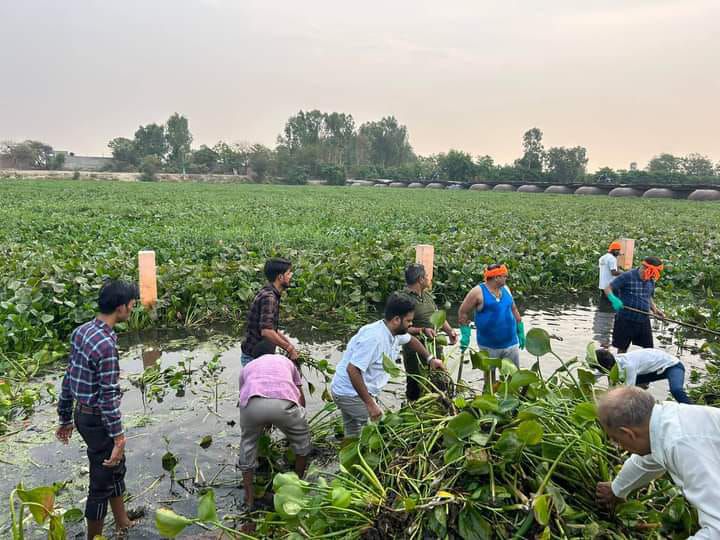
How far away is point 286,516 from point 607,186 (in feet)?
170

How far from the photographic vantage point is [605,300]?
9.83 meters

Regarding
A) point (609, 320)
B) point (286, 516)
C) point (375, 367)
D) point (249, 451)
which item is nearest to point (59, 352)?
point (249, 451)

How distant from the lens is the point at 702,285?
1078 centimetres

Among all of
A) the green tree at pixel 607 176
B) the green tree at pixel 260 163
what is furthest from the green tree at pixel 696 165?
the green tree at pixel 260 163

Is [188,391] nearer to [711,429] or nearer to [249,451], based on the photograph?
[249,451]

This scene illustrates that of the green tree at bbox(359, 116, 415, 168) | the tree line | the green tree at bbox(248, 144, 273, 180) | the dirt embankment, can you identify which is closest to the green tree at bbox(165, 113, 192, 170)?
the tree line

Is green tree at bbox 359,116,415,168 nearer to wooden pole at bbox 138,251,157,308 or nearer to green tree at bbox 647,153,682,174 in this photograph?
green tree at bbox 647,153,682,174

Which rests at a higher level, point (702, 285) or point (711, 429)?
point (711, 429)

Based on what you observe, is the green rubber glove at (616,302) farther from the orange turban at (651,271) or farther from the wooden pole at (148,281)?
the wooden pole at (148,281)

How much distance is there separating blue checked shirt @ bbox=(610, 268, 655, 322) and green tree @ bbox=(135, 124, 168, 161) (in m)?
89.5

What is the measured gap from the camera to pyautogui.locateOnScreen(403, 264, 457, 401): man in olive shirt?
4.59 m

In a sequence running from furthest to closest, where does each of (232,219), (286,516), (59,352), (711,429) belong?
(232,219), (59,352), (286,516), (711,429)

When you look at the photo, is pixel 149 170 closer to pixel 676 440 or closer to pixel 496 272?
pixel 496 272

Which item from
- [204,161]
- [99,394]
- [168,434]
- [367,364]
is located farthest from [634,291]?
[204,161]
